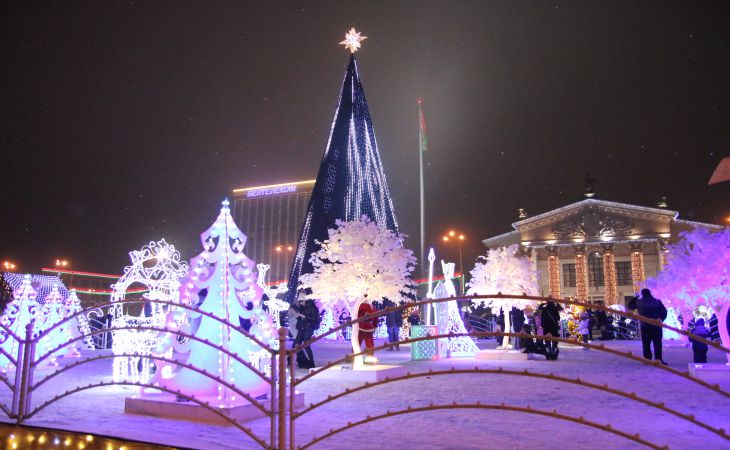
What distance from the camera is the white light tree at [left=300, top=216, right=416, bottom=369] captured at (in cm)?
1152

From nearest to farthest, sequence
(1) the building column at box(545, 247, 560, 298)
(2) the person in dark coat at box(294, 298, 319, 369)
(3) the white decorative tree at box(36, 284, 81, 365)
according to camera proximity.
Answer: (2) the person in dark coat at box(294, 298, 319, 369)
(3) the white decorative tree at box(36, 284, 81, 365)
(1) the building column at box(545, 247, 560, 298)

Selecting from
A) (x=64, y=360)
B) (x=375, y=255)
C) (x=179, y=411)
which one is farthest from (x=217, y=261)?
(x=64, y=360)

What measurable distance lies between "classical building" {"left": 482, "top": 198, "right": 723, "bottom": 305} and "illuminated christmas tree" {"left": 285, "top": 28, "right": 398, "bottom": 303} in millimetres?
29169

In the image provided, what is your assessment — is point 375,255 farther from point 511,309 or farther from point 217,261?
point 511,309

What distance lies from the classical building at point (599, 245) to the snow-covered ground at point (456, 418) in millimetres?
37425

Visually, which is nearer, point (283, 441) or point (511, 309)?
point (283, 441)

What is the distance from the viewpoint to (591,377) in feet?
33.3

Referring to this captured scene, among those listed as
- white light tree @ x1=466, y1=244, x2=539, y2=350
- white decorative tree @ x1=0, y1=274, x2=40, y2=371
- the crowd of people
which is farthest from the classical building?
white decorative tree @ x1=0, y1=274, x2=40, y2=371

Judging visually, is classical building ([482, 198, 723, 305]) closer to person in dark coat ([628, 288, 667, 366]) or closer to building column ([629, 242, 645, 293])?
building column ([629, 242, 645, 293])

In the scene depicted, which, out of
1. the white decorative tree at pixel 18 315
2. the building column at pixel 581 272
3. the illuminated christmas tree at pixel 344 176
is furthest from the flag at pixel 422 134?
the building column at pixel 581 272

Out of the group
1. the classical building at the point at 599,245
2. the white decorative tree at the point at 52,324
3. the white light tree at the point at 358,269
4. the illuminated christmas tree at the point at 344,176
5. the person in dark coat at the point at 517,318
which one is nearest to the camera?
the white light tree at the point at 358,269

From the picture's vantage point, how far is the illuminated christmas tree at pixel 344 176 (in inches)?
734

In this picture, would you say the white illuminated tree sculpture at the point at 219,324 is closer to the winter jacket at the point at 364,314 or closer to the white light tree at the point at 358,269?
the winter jacket at the point at 364,314

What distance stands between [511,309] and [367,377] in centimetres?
725
